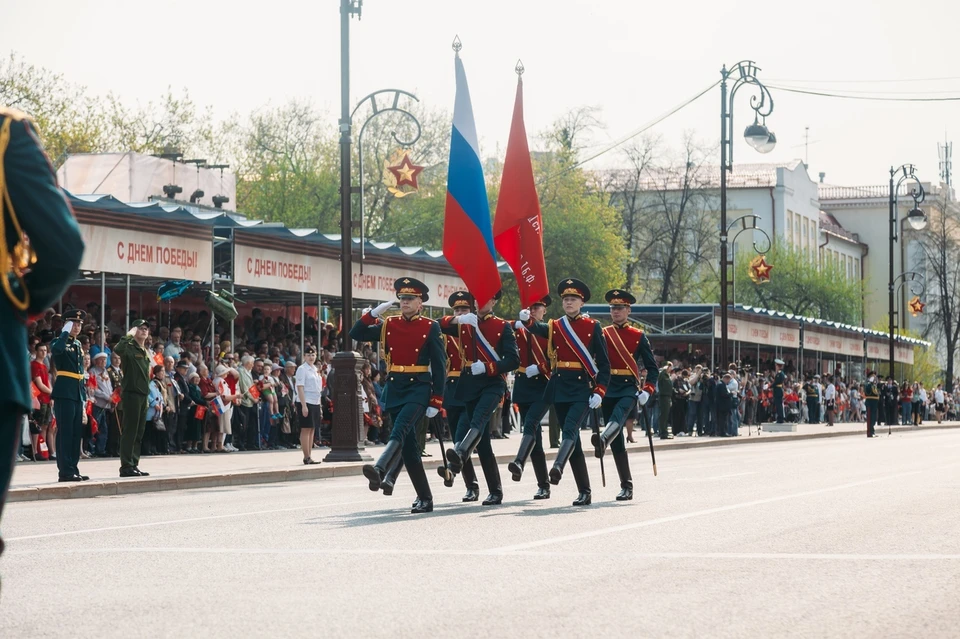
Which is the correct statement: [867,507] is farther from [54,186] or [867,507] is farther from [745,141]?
[745,141]

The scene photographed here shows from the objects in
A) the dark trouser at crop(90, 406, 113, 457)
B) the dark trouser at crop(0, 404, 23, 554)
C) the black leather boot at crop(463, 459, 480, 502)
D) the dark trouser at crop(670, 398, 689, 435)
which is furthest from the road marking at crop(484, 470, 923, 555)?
the dark trouser at crop(670, 398, 689, 435)

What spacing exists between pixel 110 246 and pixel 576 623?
19.6m

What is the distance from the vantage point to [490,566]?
9.66 meters

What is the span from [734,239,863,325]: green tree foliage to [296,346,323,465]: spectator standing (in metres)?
57.4

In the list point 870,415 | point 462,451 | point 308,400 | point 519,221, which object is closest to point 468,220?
point 519,221

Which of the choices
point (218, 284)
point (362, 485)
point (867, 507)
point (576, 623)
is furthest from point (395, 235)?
point (576, 623)

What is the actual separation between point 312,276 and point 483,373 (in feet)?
58.9

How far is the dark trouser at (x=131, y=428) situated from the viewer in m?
19.4

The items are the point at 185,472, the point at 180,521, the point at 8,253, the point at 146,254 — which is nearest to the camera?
the point at 8,253

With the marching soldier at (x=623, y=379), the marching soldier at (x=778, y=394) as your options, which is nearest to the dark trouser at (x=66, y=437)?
the marching soldier at (x=623, y=379)

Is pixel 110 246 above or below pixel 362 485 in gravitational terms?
above

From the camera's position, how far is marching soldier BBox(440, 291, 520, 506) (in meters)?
14.7

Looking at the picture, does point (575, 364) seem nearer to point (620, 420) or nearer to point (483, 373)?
point (620, 420)

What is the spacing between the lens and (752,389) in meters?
50.9
